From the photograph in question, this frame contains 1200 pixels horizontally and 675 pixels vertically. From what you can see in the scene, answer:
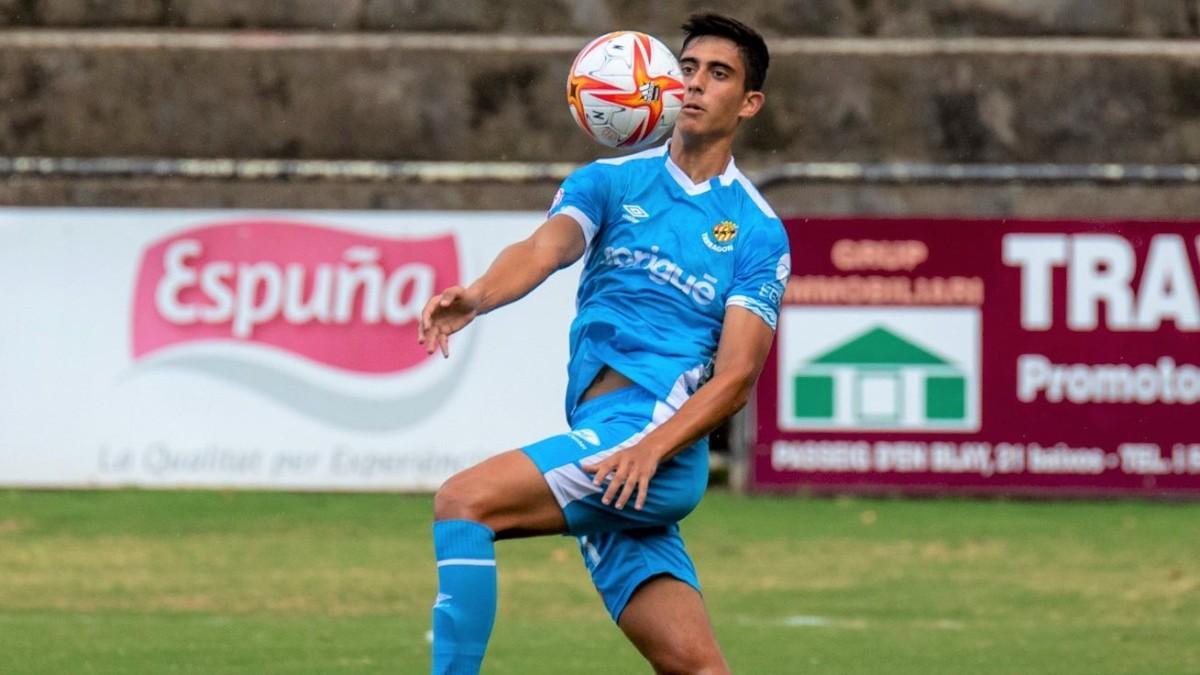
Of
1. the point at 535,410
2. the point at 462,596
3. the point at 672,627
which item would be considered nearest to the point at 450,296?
the point at 462,596

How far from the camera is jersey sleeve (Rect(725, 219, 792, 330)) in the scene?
5680mm

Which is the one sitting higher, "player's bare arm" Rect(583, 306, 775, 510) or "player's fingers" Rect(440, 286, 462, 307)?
"player's fingers" Rect(440, 286, 462, 307)

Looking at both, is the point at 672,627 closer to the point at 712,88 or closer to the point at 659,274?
the point at 659,274

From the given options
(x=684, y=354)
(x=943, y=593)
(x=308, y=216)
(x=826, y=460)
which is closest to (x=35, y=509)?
(x=308, y=216)

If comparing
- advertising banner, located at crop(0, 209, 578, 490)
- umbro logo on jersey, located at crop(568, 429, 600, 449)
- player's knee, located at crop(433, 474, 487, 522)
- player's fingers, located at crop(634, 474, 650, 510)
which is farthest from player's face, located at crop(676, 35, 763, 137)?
advertising banner, located at crop(0, 209, 578, 490)

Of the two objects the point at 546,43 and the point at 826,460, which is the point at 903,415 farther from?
the point at 546,43

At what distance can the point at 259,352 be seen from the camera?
14195mm

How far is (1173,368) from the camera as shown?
45.9ft

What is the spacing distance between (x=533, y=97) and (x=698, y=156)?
13.5 meters

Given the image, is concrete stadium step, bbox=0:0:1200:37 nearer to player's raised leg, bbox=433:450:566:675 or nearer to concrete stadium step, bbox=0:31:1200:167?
concrete stadium step, bbox=0:31:1200:167

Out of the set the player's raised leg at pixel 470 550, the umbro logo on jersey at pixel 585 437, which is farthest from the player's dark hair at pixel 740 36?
the player's raised leg at pixel 470 550

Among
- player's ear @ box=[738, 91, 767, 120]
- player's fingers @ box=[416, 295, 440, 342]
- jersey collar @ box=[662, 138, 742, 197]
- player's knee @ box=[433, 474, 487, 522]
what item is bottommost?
player's knee @ box=[433, 474, 487, 522]

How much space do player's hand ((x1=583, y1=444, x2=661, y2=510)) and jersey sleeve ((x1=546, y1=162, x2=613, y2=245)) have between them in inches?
23.7

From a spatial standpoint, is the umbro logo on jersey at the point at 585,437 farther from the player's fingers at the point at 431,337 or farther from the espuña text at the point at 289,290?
the espuña text at the point at 289,290
